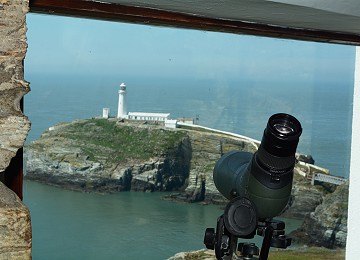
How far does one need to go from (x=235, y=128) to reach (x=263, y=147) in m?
0.93

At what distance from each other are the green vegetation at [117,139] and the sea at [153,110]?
5 cm

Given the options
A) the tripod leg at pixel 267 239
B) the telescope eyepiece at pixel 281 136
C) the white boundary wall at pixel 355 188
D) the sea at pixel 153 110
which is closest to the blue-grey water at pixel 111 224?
the sea at pixel 153 110

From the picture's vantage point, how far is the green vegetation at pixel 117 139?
2.53 m

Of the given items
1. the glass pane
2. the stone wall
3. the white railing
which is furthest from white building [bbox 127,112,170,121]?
the stone wall

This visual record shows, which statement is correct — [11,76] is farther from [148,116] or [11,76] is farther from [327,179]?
[327,179]

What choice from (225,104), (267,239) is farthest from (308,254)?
(267,239)

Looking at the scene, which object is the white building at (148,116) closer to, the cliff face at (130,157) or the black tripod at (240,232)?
the cliff face at (130,157)

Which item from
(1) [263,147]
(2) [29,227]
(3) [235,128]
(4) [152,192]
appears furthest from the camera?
(3) [235,128]

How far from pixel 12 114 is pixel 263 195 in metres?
0.78

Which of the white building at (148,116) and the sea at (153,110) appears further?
the white building at (148,116)

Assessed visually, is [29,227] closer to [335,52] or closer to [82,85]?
[82,85]

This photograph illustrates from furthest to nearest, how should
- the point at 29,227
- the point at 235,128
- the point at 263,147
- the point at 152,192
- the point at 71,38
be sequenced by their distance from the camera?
the point at 235,128, the point at 152,192, the point at 71,38, the point at 263,147, the point at 29,227

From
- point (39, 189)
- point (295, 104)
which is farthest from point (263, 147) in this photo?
point (295, 104)

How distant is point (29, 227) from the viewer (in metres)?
1.73
